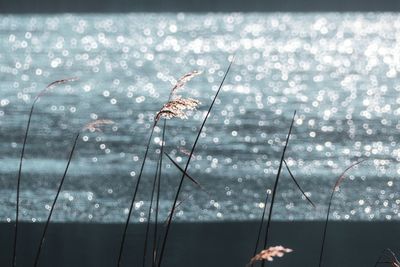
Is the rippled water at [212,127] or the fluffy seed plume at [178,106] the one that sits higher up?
the fluffy seed plume at [178,106]

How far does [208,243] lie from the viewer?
6488 millimetres

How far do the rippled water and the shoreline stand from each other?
0.91 ft

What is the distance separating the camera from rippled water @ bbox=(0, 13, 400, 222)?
7949 mm

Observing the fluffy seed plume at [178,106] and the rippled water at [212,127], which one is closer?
the fluffy seed plume at [178,106]

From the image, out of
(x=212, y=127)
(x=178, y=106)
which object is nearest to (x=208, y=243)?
(x=178, y=106)

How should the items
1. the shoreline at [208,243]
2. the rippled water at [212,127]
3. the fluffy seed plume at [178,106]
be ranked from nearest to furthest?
the fluffy seed plume at [178,106]
the shoreline at [208,243]
the rippled water at [212,127]

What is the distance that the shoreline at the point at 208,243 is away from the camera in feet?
19.9

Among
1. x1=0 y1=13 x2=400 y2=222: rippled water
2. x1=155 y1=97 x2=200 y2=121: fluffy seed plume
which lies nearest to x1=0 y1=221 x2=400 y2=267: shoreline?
x1=0 y1=13 x2=400 y2=222: rippled water

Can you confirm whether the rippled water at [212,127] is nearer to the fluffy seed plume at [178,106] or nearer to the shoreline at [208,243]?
the fluffy seed plume at [178,106]

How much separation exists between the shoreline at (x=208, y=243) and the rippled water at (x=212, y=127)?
0.91 feet

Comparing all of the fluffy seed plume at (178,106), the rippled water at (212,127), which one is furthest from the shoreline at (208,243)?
the fluffy seed plume at (178,106)

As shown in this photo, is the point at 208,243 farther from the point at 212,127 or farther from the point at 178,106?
the point at 212,127

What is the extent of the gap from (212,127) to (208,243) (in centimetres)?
589

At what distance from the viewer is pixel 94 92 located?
16562 mm
